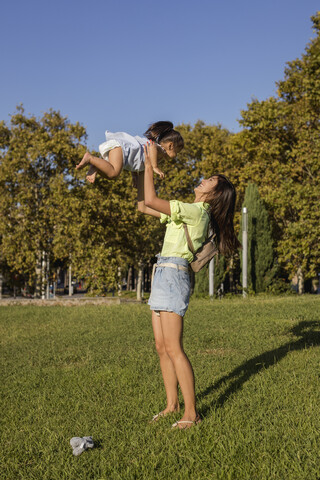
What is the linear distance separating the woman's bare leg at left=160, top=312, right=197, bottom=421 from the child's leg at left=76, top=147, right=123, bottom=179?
1222 mm

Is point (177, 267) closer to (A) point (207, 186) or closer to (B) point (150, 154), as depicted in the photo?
(A) point (207, 186)

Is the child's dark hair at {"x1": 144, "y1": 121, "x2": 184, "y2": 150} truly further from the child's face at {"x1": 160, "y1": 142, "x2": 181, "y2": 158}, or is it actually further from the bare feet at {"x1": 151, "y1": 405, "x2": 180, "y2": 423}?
the bare feet at {"x1": 151, "y1": 405, "x2": 180, "y2": 423}

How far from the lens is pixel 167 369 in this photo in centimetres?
450

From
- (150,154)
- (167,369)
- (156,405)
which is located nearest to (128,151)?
(150,154)

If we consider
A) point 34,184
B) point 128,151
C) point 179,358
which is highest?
point 34,184

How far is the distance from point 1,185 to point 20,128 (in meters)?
3.63

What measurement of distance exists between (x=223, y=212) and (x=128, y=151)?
1.02m

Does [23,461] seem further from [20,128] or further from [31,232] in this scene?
[20,128]

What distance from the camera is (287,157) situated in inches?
1021

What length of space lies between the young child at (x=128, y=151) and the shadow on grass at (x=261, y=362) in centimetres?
225

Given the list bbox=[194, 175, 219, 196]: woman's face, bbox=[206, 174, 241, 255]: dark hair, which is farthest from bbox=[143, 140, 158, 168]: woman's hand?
bbox=[206, 174, 241, 255]: dark hair

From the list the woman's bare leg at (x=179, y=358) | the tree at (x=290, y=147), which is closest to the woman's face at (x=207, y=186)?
the woman's bare leg at (x=179, y=358)

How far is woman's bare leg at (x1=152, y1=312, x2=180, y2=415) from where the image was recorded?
444 cm

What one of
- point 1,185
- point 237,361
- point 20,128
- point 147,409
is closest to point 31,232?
point 1,185
